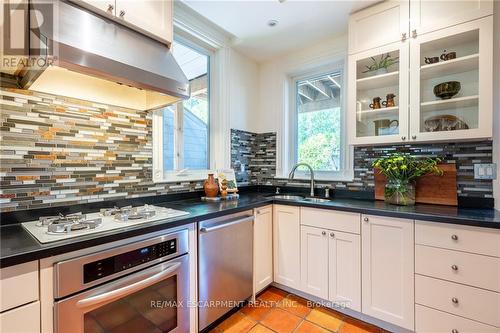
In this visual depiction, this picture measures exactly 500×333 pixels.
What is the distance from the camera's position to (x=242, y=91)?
8.81 feet

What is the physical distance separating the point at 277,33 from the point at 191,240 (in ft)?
6.64

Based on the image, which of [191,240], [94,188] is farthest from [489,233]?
[94,188]

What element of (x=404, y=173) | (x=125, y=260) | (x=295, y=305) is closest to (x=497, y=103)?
(x=404, y=173)

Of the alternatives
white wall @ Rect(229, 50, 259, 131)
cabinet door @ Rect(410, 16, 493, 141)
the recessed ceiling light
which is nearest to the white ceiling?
the recessed ceiling light

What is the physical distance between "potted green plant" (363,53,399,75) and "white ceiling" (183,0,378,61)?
0.43 metres

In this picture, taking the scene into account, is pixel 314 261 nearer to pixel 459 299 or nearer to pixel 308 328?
pixel 308 328

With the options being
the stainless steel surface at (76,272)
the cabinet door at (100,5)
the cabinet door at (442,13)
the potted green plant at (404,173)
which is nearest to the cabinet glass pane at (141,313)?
the stainless steel surface at (76,272)

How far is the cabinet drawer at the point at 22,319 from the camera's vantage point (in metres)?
0.82

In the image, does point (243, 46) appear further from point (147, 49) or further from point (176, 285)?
point (176, 285)

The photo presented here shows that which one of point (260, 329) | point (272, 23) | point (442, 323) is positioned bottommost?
point (260, 329)

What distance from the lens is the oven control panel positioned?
1.00 metres

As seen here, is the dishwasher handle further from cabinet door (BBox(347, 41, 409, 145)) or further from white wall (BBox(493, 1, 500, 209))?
white wall (BBox(493, 1, 500, 209))

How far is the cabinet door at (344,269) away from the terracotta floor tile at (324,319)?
0.12 m

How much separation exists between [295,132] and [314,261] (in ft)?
4.77
